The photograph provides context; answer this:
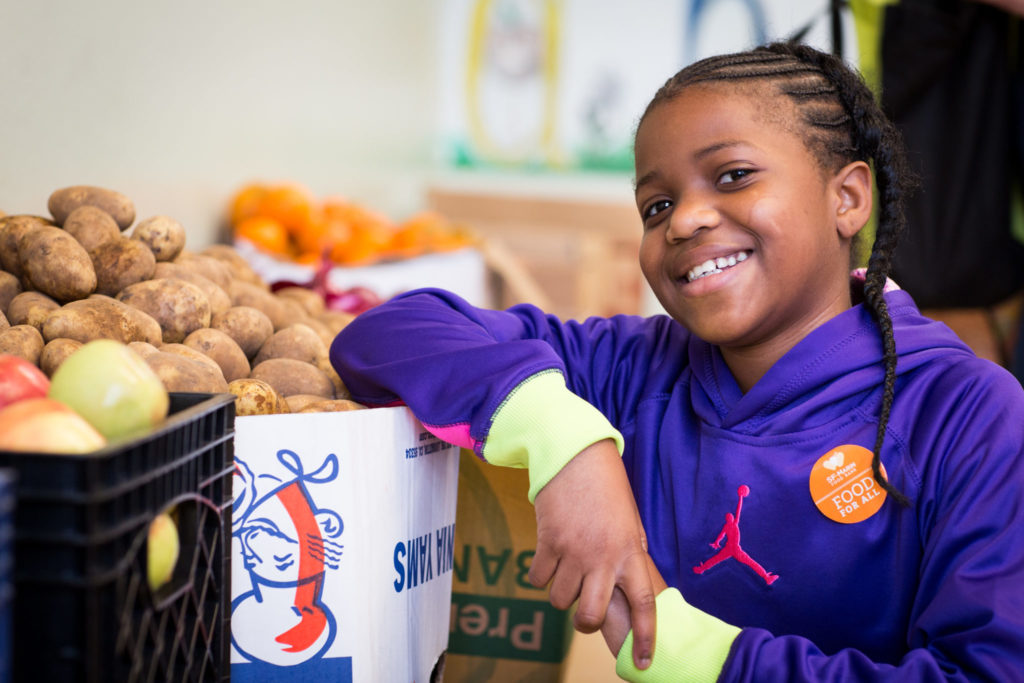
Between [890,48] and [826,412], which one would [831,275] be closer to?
[826,412]

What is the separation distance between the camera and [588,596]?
0.89 m

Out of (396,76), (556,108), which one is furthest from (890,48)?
(556,108)

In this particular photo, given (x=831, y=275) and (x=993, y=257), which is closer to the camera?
(x=831, y=275)


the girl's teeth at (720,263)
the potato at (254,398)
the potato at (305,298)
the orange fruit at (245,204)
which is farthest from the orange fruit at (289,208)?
the girl's teeth at (720,263)

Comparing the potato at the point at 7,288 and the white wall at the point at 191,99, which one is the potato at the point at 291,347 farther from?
the white wall at the point at 191,99

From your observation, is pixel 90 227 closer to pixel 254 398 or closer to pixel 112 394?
pixel 254 398

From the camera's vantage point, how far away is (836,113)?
3.72 ft

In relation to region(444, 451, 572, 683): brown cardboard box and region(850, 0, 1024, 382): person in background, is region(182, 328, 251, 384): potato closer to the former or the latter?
region(444, 451, 572, 683): brown cardboard box

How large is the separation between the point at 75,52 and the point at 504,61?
3837 millimetres

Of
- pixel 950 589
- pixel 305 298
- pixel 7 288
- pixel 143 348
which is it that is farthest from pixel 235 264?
pixel 950 589

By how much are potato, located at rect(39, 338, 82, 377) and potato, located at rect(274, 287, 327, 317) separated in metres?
0.63

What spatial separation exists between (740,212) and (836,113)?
21 cm

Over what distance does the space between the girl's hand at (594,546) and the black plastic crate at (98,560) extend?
0.35 meters

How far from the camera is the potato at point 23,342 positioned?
1026mm
